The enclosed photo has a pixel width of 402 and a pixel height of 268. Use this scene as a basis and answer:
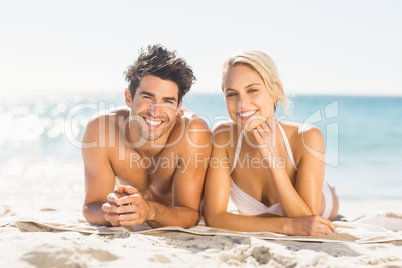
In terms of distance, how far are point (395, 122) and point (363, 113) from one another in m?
3.41

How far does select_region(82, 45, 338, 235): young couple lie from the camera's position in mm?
3465

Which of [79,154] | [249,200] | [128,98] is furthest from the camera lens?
[79,154]

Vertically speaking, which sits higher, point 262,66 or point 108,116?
point 262,66

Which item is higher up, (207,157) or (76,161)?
(207,157)

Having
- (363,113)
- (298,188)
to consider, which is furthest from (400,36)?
(298,188)

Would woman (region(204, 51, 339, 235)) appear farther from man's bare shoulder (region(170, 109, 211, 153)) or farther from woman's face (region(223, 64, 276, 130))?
man's bare shoulder (region(170, 109, 211, 153))

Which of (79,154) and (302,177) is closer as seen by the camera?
(302,177)

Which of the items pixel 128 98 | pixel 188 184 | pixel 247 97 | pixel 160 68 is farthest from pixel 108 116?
pixel 247 97

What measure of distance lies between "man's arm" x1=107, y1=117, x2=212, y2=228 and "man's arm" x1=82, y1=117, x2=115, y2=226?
22.1 inches

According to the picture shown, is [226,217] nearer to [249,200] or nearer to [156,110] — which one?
[249,200]

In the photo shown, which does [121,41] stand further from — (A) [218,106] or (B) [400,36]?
(B) [400,36]

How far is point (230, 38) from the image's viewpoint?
2650 centimetres

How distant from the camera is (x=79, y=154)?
40.3 ft

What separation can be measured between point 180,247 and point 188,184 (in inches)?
36.5
